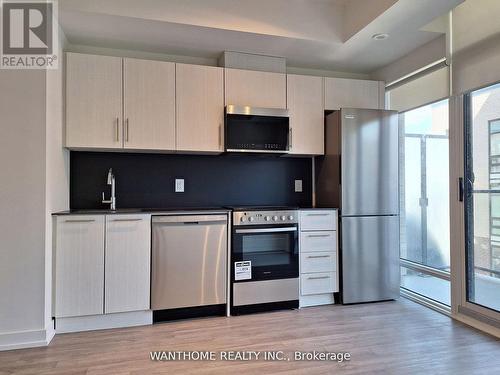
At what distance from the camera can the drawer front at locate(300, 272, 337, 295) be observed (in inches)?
132

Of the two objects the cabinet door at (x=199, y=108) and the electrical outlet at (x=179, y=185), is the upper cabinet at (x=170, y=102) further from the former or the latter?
the electrical outlet at (x=179, y=185)

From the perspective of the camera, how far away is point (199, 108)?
10.7 feet

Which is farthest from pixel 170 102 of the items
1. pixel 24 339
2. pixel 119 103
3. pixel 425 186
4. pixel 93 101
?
pixel 425 186

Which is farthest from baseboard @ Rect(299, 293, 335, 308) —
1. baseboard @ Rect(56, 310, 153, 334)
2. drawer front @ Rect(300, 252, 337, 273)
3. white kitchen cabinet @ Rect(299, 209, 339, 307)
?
baseboard @ Rect(56, 310, 153, 334)

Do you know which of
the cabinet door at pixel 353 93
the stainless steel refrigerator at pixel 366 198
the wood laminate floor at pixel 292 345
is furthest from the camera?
the cabinet door at pixel 353 93

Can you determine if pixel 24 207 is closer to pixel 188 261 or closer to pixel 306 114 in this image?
pixel 188 261

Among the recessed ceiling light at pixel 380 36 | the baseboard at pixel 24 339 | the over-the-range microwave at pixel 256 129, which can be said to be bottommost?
the baseboard at pixel 24 339

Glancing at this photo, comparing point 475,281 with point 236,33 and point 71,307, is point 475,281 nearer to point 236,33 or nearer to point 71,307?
point 236,33

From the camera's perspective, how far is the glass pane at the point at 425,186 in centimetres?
342

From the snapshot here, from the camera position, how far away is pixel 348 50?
3.42 m

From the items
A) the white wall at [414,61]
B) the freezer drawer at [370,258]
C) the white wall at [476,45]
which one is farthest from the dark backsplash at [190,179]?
the white wall at [476,45]

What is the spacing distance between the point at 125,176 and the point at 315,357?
7.78 feet

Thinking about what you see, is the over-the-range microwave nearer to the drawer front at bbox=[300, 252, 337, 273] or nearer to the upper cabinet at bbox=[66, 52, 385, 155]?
the upper cabinet at bbox=[66, 52, 385, 155]

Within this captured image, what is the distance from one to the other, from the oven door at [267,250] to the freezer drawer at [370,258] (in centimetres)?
54
